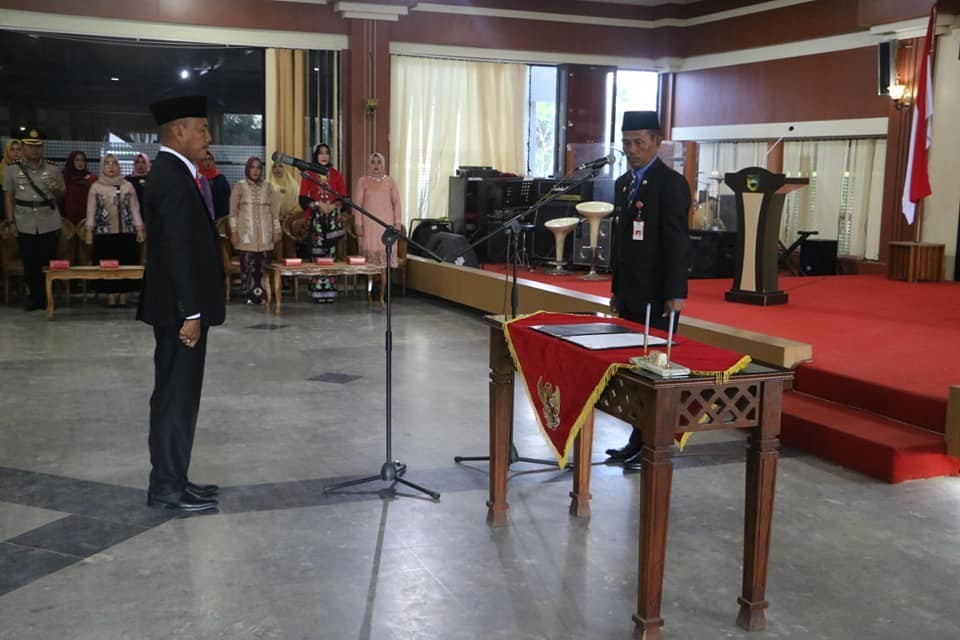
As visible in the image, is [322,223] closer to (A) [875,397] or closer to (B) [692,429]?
(A) [875,397]

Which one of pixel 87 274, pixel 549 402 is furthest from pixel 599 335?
pixel 87 274

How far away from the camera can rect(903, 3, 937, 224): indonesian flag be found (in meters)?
9.02

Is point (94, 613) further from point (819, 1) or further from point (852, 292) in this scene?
point (819, 1)

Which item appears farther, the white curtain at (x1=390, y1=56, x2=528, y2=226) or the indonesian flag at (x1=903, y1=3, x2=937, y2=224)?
the white curtain at (x1=390, y1=56, x2=528, y2=226)

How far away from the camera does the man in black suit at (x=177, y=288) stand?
3498 mm

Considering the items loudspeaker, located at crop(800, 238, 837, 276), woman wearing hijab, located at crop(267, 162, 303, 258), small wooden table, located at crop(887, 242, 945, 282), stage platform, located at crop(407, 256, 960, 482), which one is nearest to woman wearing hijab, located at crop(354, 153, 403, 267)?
woman wearing hijab, located at crop(267, 162, 303, 258)

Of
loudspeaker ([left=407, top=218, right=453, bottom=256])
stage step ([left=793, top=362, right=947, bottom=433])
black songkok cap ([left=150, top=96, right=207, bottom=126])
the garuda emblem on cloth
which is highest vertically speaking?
black songkok cap ([left=150, top=96, right=207, bottom=126])

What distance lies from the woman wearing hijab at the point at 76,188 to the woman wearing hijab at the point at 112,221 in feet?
2.50

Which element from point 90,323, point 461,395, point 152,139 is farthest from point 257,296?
point 461,395

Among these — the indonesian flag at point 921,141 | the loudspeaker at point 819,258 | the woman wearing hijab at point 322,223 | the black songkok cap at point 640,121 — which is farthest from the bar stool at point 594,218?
the black songkok cap at point 640,121

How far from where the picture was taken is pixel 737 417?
266cm

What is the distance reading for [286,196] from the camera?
10734 millimetres

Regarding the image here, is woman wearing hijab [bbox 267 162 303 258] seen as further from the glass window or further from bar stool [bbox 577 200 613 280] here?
the glass window

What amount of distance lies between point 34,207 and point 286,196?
2.85 m
